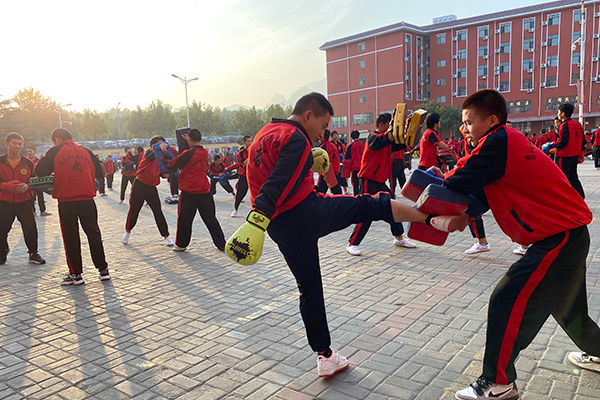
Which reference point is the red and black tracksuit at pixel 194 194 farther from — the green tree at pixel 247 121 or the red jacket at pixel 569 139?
the green tree at pixel 247 121

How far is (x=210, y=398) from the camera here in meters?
2.95

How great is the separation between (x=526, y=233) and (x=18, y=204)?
767cm

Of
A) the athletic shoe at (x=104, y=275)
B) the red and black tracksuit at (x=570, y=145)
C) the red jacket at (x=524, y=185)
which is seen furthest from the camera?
the red and black tracksuit at (x=570, y=145)

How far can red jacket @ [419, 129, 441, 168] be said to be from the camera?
7.72 metres

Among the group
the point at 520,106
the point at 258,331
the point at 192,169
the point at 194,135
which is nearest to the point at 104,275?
the point at 192,169

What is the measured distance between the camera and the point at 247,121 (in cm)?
7588

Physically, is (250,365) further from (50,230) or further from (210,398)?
(50,230)

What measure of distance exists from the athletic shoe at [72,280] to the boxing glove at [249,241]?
411cm

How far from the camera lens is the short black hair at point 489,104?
271 centimetres

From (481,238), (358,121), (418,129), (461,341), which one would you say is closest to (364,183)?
(481,238)

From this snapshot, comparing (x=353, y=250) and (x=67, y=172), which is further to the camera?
(x=353, y=250)

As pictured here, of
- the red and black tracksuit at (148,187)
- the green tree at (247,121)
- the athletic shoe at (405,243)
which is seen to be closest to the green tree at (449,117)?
the green tree at (247,121)

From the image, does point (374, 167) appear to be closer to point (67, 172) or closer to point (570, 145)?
point (67, 172)

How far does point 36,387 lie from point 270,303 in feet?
7.51
